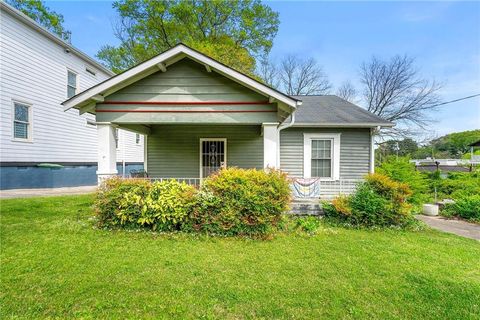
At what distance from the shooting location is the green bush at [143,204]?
17.9 ft

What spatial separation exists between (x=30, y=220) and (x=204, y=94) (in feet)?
17.2

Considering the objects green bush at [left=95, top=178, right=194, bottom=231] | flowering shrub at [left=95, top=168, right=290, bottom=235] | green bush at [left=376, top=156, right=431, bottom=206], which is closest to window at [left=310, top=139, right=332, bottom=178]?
green bush at [left=376, top=156, right=431, bottom=206]

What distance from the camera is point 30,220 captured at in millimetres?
6188

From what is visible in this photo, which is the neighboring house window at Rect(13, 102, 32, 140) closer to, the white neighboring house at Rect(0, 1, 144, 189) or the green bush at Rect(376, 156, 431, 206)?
the white neighboring house at Rect(0, 1, 144, 189)

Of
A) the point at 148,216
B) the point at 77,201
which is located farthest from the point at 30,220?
the point at 148,216

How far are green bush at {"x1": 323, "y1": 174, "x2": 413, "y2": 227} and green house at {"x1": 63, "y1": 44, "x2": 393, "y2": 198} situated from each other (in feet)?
4.25

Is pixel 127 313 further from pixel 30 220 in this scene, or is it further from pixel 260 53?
pixel 260 53

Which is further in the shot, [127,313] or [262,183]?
[262,183]

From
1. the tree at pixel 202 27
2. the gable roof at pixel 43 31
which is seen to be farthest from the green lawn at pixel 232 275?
the tree at pixel 202 27

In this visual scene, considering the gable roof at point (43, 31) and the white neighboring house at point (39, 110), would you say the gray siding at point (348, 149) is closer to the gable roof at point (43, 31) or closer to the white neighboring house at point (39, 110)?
the white neighboring house at point (39, 110)

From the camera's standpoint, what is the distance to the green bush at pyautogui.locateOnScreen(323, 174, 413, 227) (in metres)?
6.30

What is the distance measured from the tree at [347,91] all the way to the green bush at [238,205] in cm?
2729

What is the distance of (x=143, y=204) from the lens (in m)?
5.55

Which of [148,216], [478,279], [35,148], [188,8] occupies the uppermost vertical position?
[188,8]
